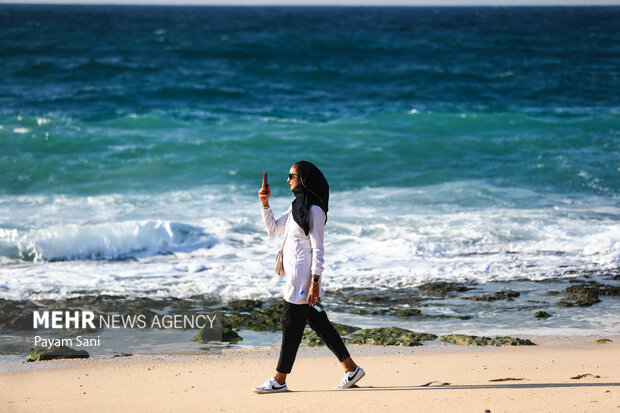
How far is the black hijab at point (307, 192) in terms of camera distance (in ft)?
16.2

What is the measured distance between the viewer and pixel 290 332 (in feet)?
16.7

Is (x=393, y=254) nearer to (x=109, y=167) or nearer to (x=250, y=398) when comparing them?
(x=250, y=398)

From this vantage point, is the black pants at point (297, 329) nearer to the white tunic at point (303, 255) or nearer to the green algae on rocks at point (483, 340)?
the white tunic at point (303, 255)

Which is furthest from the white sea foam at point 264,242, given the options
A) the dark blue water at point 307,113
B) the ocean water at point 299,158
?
the dark blue water at point 307,113

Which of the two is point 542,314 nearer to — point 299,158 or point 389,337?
point 389,337

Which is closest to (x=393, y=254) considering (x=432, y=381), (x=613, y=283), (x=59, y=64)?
(x=613, y=283)

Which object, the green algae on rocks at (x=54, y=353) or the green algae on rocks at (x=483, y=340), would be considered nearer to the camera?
the green algae on rocks at (x=54, y=353)

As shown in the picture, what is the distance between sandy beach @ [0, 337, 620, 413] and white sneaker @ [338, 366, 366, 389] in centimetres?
7

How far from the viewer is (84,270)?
30.9 feet

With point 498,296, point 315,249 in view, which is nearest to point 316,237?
point 315,249

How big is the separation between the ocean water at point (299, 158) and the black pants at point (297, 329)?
2.63m

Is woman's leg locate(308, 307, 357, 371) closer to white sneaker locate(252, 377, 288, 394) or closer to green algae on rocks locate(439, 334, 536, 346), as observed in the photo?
white sneaker locate(252, 377, 288, 394)

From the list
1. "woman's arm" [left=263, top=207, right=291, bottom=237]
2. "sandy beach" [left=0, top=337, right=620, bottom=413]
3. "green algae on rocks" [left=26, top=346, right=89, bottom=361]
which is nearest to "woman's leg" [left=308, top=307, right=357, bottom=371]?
"sandy beach" [left=0, top=337, right=620, bottom=413]

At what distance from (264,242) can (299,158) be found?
26.4ft
